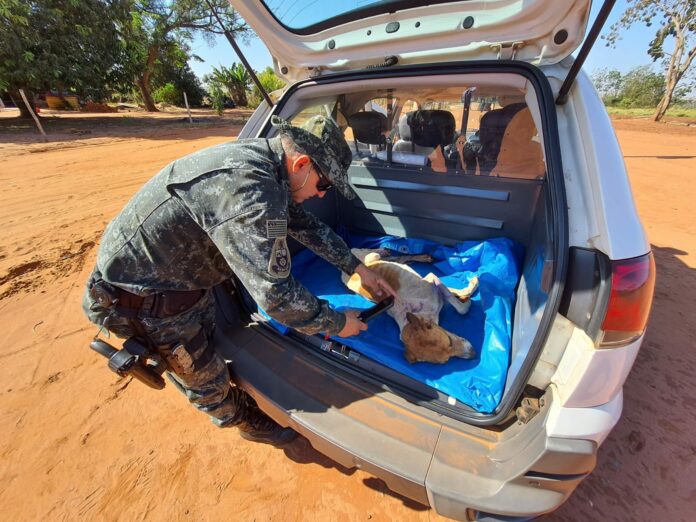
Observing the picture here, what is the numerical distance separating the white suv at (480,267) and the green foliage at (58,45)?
1893cm

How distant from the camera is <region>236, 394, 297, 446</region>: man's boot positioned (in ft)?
6.55

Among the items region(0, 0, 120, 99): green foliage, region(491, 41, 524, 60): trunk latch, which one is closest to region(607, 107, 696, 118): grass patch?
region(491, 41, 524, 60): trunk latch

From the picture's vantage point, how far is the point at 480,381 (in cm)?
190

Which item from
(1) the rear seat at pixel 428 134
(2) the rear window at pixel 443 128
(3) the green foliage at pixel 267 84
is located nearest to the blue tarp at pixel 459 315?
(2) the rear window at pixel 443 128

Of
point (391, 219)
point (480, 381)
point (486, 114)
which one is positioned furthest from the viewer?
point (391, 219)

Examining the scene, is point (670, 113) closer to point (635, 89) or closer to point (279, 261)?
point (635, 89)

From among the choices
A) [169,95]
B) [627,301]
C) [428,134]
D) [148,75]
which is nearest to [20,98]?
[148,75]

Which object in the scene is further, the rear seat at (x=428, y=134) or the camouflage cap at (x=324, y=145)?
the rear seat at (x=428, y=134)

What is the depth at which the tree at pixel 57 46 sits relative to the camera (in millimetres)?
13234

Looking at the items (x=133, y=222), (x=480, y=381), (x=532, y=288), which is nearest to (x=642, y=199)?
(x=532, y=288)

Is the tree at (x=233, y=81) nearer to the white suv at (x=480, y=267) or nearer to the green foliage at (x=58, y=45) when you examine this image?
the green foliage at (x=58, y=45)

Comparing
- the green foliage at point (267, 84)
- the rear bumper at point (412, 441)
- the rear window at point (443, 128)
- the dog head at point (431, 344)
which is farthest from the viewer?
the green foliage at point (267, 84)

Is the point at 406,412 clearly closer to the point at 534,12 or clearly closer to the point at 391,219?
the point at 534,12

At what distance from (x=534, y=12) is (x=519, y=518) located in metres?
2.06
